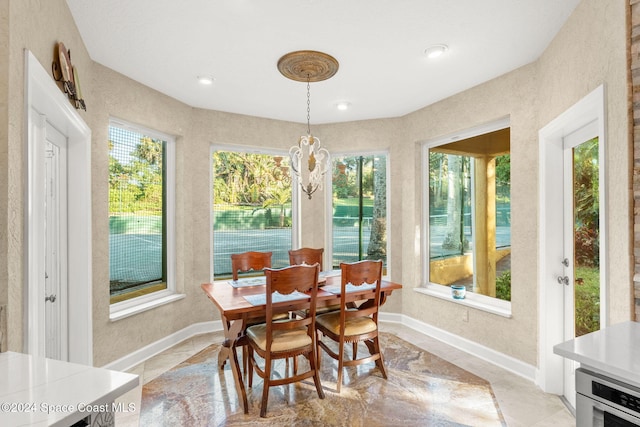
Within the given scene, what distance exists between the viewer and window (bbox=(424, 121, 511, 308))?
3.24 metres

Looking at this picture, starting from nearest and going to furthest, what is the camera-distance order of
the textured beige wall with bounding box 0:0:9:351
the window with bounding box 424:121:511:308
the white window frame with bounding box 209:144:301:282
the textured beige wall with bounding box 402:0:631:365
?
the textured beige wall with bounding box 0:0:9:351 → the textured beige wall with bounding box 402:0:631:365 → the window with bounding box 424:121:511:308 → the white window frame with bounding box 209:144:301:282

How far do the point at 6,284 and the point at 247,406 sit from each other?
1.62 meters

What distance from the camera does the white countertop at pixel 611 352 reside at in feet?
3.39

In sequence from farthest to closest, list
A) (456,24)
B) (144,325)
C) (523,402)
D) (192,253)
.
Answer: (192,253)
(144,325)
(523,402)
(456,24)

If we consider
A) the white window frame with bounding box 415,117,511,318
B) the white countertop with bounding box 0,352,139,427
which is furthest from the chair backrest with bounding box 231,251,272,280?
the white countertop with bounding box 0,352,139,427

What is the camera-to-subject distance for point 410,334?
3861 millimetres

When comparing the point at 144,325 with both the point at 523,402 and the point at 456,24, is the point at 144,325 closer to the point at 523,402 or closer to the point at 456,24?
the point at 523,402

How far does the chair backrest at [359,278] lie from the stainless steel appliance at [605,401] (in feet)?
4.93

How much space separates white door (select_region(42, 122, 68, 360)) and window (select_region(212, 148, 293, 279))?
1.78m

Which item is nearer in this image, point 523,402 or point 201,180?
point 523,402

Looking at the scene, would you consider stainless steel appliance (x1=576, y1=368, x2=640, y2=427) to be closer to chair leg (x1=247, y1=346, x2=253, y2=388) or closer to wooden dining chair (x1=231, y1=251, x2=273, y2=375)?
chair leg (x1=247, y1=346, x2=253, y2=388)

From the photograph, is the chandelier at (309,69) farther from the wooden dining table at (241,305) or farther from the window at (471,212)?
the window at (471,212)

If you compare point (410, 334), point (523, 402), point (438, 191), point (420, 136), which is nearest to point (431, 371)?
point (523, 402)

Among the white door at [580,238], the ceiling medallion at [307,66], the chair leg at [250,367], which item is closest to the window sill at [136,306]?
the chair leg at [250,367]
